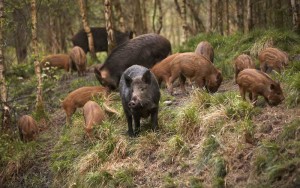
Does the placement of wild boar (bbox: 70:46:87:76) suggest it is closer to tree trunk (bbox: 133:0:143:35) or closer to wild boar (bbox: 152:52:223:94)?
tree trunk (bbox: 133:0:143:35)

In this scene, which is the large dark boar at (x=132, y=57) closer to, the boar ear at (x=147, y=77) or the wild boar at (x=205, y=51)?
the wild boar at (x=205, y=51)

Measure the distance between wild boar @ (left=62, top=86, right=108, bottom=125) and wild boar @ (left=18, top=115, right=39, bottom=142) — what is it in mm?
829

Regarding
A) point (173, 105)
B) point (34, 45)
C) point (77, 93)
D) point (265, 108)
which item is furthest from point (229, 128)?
point (34, 45)

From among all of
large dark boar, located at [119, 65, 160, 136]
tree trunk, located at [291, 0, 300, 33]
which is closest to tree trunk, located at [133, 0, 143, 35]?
tree trunk, located at [291, 0, 300, 33]

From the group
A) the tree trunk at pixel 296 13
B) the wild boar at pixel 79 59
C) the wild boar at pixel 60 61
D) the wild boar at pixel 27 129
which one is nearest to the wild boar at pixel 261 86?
the tree trunk at pixel 296 13

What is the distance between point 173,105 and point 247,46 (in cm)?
359

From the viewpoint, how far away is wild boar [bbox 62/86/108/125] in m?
12.8

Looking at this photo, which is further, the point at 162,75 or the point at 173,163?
the point at 162,75

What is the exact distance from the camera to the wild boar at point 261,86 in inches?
362

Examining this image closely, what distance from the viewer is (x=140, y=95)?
979cm

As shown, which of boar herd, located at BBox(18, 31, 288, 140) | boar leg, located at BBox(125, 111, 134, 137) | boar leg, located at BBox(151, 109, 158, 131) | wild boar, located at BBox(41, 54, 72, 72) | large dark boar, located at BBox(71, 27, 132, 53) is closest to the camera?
boar herd, located at BBox(18, 31, 288, 140)

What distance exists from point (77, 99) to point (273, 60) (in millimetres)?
4540

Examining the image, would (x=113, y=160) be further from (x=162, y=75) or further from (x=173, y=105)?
(x=162, y=75)

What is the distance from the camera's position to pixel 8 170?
11.6 m
